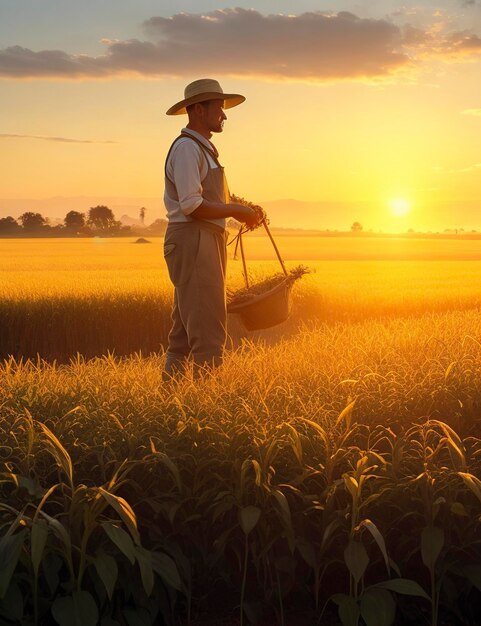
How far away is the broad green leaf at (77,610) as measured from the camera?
2.63 metres

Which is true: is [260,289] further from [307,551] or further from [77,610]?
[77,610]

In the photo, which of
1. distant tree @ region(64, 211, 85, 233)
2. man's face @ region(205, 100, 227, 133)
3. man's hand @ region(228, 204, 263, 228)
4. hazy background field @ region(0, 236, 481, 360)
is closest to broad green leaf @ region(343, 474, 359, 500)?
man's hand @ region(228, 204, 263, 228)

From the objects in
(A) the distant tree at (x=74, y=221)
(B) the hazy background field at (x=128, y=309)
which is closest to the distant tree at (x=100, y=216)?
(A) the distant tree at (x=74, y=221)

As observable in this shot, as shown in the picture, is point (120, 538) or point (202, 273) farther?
point (202, 273)

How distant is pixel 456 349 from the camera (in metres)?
5.52

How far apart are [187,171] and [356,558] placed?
2736 millimetres

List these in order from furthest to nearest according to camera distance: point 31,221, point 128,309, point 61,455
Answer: point 31,221
point 128,309
point 61,455

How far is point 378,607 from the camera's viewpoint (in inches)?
109

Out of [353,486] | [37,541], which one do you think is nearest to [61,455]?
[37,541]

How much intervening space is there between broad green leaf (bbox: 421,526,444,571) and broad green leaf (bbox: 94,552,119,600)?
965mm

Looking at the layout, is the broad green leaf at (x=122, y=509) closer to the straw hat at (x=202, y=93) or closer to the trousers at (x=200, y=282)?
the trousers at (x=200, y=282)

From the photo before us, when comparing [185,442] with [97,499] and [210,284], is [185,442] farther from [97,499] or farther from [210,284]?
[210,284]

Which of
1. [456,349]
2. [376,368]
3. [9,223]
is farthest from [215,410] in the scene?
[9,223]

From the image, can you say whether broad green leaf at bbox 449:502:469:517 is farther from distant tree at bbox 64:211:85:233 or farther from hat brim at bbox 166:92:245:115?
distant tree at bbox 64:211:85:233
